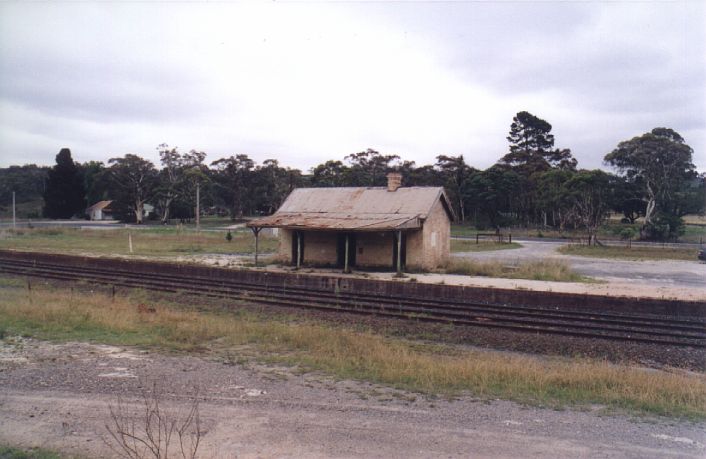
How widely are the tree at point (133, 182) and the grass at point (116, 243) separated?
24.2m

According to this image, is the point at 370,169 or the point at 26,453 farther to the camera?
the point at 370,169

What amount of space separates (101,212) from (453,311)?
84391mm

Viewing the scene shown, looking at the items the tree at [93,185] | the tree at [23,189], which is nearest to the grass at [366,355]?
the tree at [93,185]

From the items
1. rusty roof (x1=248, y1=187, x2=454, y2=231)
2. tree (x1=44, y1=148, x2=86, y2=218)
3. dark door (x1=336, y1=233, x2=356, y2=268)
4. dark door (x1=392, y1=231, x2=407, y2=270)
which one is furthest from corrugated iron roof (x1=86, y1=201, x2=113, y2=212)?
dark door (x1=392, y1=231, x2=407, y2=270)

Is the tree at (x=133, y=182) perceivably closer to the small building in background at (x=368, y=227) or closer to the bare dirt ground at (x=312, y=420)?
the small building in background at (x=368, y=227)

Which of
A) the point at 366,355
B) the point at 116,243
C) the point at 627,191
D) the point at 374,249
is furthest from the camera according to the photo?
the point at 627,191

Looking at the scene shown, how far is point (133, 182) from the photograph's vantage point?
76.9 metres

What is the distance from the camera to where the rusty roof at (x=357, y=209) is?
77.8ft

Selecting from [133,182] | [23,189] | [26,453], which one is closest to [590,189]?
[26,453]

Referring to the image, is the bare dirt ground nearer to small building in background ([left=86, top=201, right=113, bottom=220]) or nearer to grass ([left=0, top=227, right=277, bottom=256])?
grass ([left=0, top=227, right=277, bottom=256])

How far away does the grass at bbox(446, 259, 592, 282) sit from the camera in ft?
72.8

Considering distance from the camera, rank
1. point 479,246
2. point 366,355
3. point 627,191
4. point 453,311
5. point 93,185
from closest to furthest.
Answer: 1. point 366,355
2. point 453,311
3. point 479,246
4. point 627,191
5. point 93,185

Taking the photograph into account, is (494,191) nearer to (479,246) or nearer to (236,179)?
(479,246)

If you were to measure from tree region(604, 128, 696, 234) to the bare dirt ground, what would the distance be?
49912 mm
